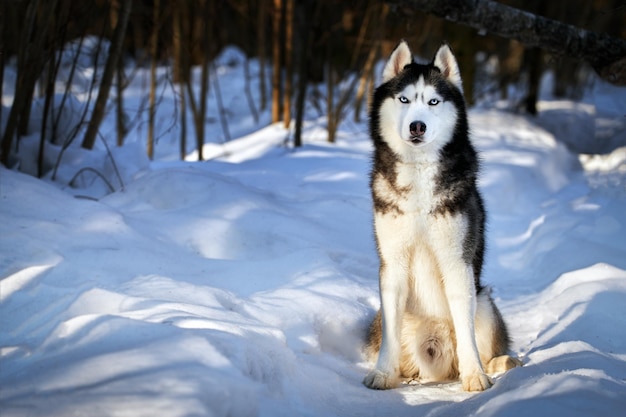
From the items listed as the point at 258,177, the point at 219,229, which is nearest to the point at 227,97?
the point at 258,177

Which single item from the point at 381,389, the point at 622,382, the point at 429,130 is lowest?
the point at 381,389

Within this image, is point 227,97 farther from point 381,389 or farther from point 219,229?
point 381,389

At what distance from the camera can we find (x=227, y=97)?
51.1 ft

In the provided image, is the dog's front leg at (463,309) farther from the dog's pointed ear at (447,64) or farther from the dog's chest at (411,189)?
the dog's pointed ear at (447,64)

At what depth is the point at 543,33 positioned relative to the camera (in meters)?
5.98

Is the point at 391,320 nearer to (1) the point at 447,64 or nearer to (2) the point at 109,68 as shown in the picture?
(1) the point at 447,64

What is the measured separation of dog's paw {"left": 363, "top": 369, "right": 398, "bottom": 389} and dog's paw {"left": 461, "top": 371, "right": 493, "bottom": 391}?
1.19 ft

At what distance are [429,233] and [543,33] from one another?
351 centimetres

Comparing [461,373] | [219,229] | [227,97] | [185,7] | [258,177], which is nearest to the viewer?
[461,373]

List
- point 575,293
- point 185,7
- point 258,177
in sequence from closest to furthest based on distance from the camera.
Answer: point 575,293 < point 258,177 < point 185,7

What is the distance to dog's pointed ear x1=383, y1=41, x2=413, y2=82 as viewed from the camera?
11.7ft

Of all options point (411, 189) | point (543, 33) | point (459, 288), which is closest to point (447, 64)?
point (411, 189)

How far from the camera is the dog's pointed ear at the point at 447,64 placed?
3.52 meters

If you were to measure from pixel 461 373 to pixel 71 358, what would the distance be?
182 cm
